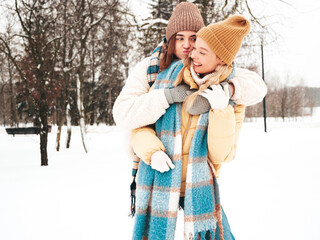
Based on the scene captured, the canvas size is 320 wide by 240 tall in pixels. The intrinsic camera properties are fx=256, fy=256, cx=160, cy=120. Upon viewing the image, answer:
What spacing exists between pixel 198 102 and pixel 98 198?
3.64 m

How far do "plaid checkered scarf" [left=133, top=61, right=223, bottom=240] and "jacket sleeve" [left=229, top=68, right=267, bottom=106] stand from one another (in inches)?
8.9

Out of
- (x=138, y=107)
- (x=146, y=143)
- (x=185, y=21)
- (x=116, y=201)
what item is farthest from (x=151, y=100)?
(x=116, y=201)

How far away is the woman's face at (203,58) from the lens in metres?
1.40

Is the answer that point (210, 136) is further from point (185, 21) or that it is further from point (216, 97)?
point (185, 21)

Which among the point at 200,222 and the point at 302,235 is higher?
the point at 200,222

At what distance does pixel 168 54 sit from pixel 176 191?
84 cm

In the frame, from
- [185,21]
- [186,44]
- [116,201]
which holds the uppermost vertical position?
[185,21]

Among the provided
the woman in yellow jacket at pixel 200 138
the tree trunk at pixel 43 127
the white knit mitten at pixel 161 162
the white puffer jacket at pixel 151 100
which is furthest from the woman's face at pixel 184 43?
the tree trunk at pixel 43 127

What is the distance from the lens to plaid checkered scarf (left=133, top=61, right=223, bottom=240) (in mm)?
1348

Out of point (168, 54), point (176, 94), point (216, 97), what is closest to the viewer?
point (216, 97)

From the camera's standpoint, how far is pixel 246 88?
4.73 ft

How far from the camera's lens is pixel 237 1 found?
285 inches

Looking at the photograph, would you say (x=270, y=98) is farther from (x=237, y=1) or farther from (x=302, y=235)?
(x=302, y=235)

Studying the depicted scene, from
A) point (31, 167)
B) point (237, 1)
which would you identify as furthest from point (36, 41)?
point (237, 1)
